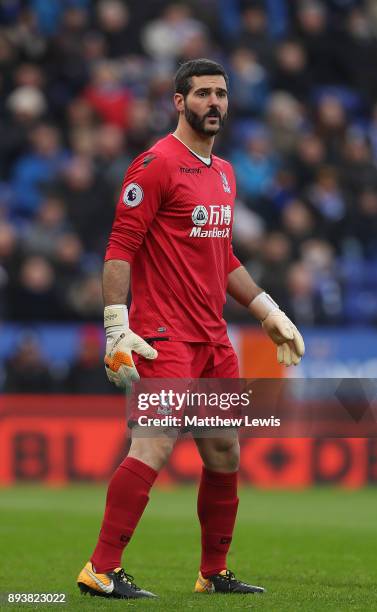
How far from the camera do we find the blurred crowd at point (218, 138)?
16656 mm

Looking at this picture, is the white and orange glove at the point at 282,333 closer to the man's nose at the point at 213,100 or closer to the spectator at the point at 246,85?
the man's nose at the point at 213,100

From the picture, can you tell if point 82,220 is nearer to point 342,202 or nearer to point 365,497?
point 342,202

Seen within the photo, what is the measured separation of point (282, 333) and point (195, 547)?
305 cm

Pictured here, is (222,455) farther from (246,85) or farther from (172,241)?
(246,85)

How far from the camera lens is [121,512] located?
6.88m

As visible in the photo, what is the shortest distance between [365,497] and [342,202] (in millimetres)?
5240

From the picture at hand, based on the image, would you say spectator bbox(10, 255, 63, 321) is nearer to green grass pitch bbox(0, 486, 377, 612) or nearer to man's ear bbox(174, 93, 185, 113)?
green grass pitch bbox(0, 486, 377, 612)

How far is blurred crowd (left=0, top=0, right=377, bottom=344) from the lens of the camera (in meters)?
16.7

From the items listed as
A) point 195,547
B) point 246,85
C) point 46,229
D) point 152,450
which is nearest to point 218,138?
point 246,85

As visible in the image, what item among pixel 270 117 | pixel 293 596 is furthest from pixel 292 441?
pixel 293 596

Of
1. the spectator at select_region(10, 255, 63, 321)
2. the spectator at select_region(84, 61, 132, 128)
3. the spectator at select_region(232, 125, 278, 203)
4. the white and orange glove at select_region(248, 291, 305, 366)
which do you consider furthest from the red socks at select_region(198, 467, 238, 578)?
the spectator at select_region(84, 61, 132, 128)

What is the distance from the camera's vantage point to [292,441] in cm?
1551

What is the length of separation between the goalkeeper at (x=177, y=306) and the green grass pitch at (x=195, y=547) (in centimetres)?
33

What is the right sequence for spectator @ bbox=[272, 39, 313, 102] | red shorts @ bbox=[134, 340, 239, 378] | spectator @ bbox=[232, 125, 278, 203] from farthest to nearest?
spectator @ bbox=[272, 39, 313, 102] → spectator @ bbox=[232, 125, 278, 203] → red shorts @ bbox=[134, 340, 239, 378]
